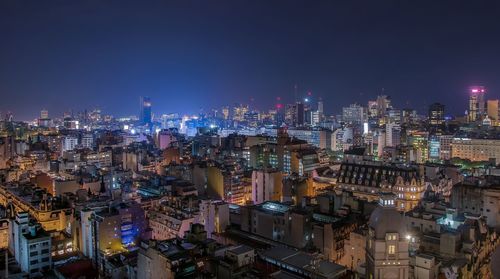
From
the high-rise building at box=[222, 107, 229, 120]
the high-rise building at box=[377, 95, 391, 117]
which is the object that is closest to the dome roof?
the high-rise building at box=[377, 95, 391, 117]

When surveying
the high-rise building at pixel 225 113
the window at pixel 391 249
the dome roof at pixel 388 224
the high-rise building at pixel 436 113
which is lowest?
the window at pixel 391 249

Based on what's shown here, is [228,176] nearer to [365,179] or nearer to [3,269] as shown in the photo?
[365,179]

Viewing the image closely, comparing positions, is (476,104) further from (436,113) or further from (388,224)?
(388,224)

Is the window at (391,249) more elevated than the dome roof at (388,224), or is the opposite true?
the dome roof at (388,224)

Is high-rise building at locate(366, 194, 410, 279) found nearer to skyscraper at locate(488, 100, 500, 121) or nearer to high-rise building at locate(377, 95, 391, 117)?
skyscraper at locate(488, 100, 500, 121)

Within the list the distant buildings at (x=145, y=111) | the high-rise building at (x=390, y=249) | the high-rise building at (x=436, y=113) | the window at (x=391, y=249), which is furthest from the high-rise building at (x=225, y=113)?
the window at (x=391, y=249)

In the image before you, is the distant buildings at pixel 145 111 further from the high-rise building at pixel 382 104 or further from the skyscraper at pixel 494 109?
the skyscraper at pixel 494 109
